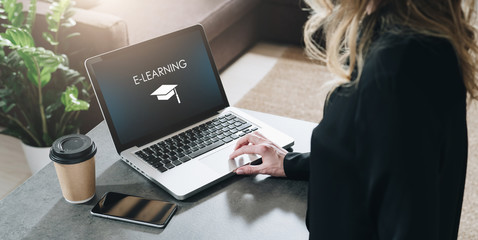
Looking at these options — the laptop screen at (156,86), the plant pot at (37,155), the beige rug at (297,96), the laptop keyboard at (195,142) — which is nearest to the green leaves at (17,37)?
the plant pot at (37,155)

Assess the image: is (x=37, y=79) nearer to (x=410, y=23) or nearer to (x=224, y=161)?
(x=224, y=161)

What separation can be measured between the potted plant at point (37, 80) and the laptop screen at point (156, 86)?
0.74 meters

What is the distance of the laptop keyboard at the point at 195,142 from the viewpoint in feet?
3.59

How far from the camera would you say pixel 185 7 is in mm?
2754

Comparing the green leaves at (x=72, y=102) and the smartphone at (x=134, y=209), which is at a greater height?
the smartphone at (x=134, y=209)

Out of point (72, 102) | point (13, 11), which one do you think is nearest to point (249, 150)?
point (72, 102)

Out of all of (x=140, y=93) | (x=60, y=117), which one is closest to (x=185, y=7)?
(x=60, y=117)

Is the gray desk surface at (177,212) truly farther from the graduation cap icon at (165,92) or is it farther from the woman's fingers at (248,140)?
the graduation cap icon at (165,92)

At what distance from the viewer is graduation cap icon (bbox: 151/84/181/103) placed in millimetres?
1176

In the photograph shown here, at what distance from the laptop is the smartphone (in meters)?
0.05

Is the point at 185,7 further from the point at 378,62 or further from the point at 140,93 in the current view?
the point at 378,62

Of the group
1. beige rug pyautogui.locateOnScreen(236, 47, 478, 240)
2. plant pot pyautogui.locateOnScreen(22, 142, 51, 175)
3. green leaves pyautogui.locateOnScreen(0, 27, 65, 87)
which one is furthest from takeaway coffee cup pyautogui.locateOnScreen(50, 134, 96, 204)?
beige rug pyautogui.locateOnScreen(236, 47, 478, 240)

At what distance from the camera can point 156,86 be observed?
117 cm

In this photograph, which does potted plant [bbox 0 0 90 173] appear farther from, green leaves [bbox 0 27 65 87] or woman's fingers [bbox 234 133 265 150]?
woman's fingers [bbox 234 133 265 150]
